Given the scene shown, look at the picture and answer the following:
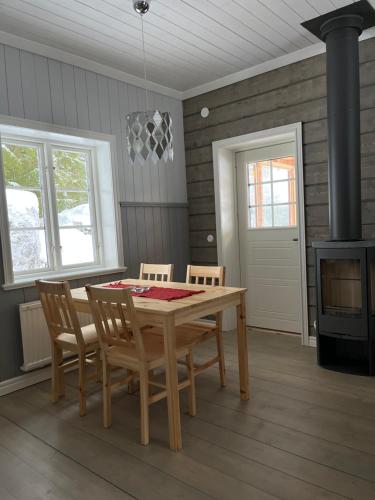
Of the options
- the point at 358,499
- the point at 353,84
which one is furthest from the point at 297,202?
the point at 358,499

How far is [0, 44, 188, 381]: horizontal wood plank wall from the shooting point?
3033mm

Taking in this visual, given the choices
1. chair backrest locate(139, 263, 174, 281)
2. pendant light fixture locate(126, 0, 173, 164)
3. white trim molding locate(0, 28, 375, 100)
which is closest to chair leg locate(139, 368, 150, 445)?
chair backrest locate(139, 263, 174, 281)

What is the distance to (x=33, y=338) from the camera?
310cm

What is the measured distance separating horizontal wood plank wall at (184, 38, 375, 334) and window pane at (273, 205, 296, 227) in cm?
38

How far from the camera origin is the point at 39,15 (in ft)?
9.03

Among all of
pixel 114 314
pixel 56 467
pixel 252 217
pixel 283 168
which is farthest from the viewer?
pixel 252 217

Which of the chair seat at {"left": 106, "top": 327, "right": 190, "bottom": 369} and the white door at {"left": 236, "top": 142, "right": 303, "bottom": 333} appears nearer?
the chair seat at {"left": 106, "top": 327, "right": 190, "bottom": 369}

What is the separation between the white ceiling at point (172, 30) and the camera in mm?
2729

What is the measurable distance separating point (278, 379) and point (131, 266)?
1819 millimetres

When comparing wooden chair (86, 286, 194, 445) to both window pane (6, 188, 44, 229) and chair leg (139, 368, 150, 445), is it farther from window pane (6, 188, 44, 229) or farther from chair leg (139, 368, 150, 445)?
window pane (6, 188, 44, 229)

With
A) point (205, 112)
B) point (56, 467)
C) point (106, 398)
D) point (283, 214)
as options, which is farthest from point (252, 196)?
point (56, 467)

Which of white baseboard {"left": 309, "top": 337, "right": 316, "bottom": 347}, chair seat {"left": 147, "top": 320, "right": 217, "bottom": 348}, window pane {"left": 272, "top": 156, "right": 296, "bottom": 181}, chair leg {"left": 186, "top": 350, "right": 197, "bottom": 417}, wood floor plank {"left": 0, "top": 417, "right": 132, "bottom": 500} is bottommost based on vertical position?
wood floor plank {"left": 0, "top": 417, "right": 132, "bottom": 500}

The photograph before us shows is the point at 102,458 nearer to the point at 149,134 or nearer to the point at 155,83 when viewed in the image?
the point at 149,134

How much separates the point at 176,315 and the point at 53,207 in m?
1.85
